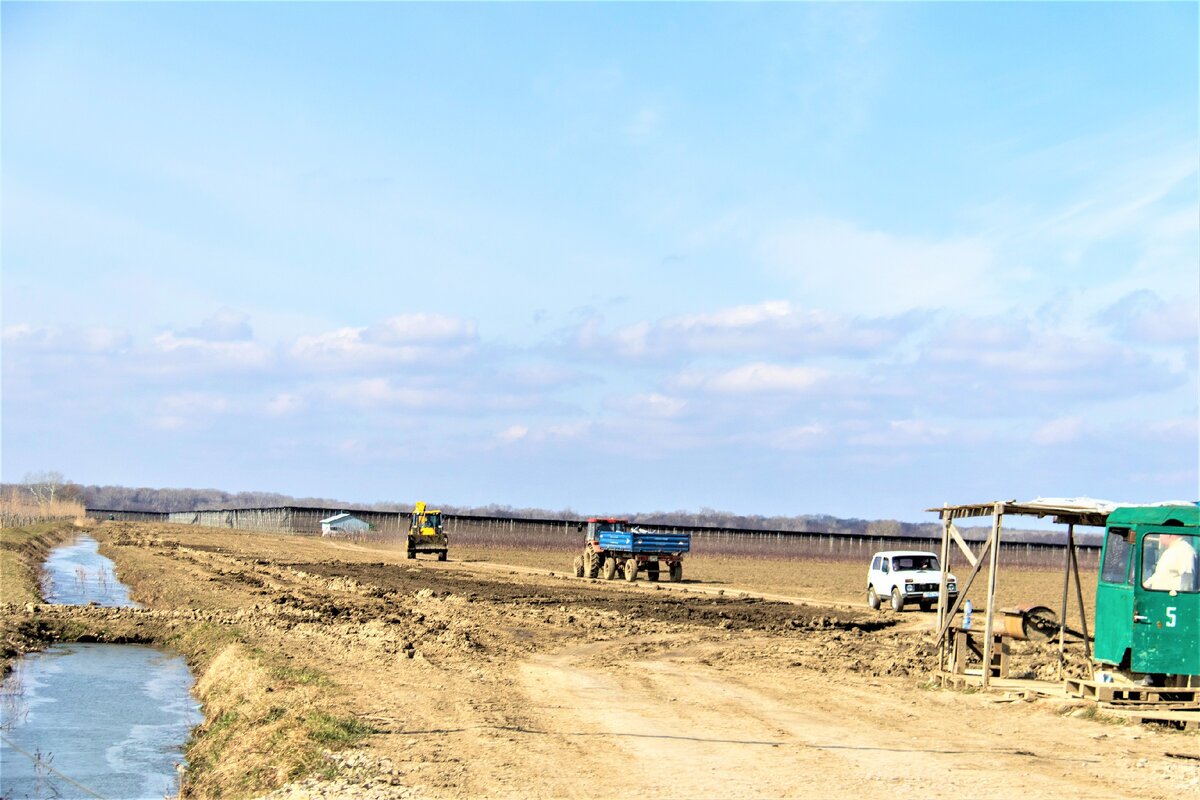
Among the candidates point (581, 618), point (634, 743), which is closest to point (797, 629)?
point (581, 618)

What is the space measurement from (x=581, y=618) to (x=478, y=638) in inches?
208

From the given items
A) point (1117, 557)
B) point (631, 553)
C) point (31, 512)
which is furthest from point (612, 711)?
point (31, 512)

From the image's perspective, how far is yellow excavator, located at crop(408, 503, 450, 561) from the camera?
206 feet

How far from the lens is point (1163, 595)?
15414 mm

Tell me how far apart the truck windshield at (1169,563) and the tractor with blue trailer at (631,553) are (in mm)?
32067

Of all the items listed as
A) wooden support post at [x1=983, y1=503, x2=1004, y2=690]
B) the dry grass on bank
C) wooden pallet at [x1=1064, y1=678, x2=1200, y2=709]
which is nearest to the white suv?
wooden support post at [x1=983, y1=503, x2=1004, y2=690]

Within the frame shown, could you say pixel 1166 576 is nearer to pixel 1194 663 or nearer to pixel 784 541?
pixel 1194 663

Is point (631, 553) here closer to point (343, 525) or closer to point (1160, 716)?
point (1160, 716)

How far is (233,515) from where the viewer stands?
142 m

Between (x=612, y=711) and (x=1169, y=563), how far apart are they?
24.7 ft

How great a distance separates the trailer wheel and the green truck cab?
33040 millimetres

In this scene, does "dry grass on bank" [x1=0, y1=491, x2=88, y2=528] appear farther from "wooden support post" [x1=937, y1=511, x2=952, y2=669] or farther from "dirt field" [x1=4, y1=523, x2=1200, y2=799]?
"wooden support post" [x1=937, y1=511, x2=952, y2=669]

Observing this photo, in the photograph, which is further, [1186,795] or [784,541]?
[784,541]

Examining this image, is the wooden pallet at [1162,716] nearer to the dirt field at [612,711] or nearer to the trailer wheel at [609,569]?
the dirt field at [612,711]
